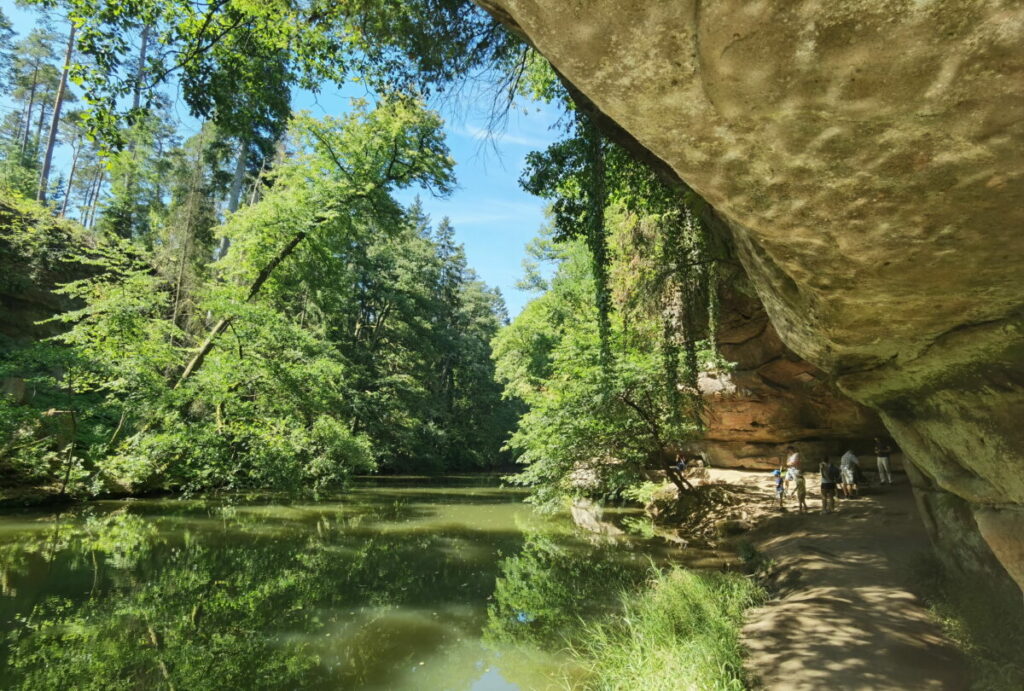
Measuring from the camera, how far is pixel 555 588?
26.1 ft

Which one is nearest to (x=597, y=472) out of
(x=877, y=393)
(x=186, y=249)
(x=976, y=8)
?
(x=877, y=393)

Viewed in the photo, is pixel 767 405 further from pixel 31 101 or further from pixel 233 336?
pixel 31 101

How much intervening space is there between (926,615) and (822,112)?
590 cm

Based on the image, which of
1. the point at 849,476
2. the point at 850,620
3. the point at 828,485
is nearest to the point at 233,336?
the point at 850,620

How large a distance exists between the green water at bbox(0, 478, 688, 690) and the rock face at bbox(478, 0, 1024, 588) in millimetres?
4254

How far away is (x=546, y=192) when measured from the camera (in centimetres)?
868

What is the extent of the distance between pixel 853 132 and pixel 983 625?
4850mm

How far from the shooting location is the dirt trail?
4.08m

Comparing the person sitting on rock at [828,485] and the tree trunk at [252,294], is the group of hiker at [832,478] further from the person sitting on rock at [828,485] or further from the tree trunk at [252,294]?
the tree trunk at [252,294]

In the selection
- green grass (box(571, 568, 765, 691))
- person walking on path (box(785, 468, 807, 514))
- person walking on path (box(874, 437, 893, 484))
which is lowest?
green grass (box(571, 568, 765, 691))

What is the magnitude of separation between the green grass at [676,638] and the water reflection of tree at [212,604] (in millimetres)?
2085

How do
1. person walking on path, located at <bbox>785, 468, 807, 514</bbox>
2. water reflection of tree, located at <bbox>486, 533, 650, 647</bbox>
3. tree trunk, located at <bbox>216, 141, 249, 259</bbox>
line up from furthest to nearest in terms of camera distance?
tree trunk, located at <bbox>216, 141, 249, 259</bbox> < person walking on path, located at <bbox>785, 468, 807, 514</bbox> < water reflection of tree, located at <bbox>486, 533, 650, 647</bbox>

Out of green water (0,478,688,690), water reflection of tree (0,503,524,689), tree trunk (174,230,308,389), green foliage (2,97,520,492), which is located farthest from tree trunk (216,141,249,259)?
water reflection of tree (0,503,524,689)

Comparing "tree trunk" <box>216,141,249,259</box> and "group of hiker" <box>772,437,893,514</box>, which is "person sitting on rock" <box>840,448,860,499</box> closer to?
"group of hiker" <box>772,437,893,514</box>
